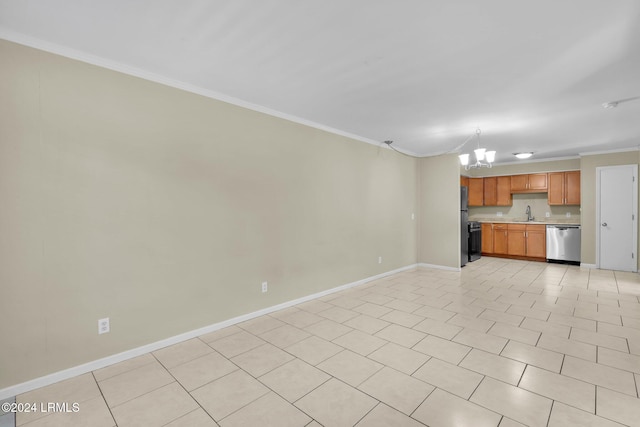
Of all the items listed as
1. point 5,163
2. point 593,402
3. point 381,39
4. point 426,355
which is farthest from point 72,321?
point 593,402

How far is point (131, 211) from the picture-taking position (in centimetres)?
260

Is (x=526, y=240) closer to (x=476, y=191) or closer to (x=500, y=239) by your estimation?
(x=500, y=239)

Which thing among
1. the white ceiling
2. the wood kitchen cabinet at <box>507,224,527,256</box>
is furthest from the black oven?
the white ceiling

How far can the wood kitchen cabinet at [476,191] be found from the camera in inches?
318

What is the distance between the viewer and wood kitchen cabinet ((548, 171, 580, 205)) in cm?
671

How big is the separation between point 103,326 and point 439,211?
579 cm

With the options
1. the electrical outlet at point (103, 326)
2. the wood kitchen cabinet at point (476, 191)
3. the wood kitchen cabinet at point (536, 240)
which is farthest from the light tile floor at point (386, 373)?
the wood kitchen cabinet at point (476, 191)

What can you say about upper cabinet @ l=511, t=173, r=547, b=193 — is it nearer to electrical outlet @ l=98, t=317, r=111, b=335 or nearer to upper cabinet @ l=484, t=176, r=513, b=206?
upper cabinet @ l=484, t=176, r=513, b=206

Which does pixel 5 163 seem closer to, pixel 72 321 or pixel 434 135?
pixel 72 321

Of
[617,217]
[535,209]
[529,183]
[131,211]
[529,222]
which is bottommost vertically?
[529,222]

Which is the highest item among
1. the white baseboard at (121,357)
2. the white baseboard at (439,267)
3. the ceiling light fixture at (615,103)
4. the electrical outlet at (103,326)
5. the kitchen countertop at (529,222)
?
the ceiling light fixture at (615,103)

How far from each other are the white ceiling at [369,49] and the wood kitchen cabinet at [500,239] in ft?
13.4

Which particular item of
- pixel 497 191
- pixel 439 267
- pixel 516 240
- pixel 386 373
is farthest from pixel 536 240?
pixel 386 373

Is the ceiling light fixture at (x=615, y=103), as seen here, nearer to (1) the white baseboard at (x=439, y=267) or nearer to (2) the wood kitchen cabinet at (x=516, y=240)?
(1) the white baseboard at (x=439, y=267)
